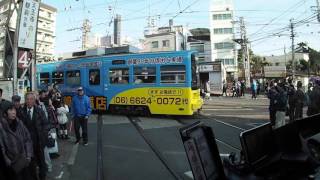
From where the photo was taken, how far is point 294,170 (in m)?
4.16

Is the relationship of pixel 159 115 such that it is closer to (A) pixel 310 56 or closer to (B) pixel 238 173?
(B) pixel 238 173

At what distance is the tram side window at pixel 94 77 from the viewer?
844 inches

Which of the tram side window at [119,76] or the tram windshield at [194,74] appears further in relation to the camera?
the tram side window at [119,76]

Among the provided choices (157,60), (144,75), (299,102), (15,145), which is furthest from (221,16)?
(15,145)

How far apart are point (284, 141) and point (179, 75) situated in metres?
14.2

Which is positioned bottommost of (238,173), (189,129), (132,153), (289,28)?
(132,153)

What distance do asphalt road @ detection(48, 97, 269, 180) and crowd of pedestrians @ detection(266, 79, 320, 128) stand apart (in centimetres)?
147

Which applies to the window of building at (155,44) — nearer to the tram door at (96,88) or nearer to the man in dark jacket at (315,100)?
the tram door at (96,88)

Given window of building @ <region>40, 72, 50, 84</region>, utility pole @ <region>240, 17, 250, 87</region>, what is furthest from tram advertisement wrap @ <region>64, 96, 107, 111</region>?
utility pole @ <region>240, 17, 250, 87</region>

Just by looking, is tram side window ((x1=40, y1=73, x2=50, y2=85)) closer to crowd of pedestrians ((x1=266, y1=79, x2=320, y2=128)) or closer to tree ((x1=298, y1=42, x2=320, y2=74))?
crowd of pedestrians ((x1=266, y1=79, x2=320, y2=128))

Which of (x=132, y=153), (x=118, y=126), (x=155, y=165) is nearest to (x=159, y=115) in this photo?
(x=118, y=126)

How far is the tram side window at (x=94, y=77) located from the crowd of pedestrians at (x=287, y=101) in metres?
9.19

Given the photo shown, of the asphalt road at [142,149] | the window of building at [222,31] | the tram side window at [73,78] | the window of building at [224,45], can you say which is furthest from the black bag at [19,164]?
the window of building at [222,31]

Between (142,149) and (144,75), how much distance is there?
27.4ft
